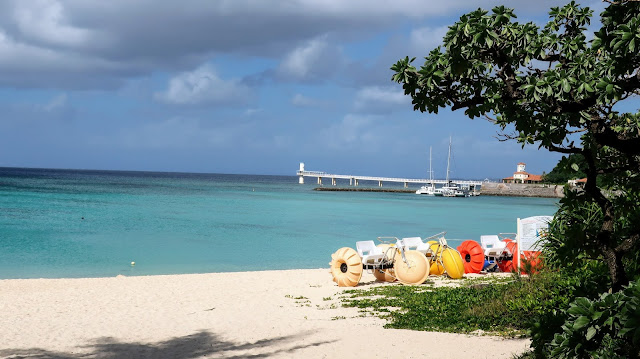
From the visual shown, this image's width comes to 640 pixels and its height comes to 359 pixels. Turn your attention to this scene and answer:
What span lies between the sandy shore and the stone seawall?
90420 millimetres

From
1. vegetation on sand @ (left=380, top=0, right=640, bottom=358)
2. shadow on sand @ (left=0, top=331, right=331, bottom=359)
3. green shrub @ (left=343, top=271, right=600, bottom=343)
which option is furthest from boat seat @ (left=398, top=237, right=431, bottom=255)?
vegetation on sand @ (left=380, top=0, right=640, bottom=358)

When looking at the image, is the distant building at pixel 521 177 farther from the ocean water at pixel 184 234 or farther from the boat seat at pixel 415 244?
the boat seat at pixel 415 244

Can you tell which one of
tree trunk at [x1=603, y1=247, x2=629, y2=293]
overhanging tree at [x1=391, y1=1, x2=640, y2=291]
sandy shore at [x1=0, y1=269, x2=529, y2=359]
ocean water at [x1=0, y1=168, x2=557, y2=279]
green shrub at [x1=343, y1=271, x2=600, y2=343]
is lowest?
ocean water at [x1=0, y1=168, x2=557, y2=279]

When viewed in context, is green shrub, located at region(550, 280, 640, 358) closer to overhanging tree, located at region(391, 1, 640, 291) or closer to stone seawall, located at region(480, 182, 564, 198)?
overhanging tree, located at region(391, 1, 640, 291)

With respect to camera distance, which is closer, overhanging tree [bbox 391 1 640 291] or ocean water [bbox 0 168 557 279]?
overhanging tree [bbox 391 1 640 291]

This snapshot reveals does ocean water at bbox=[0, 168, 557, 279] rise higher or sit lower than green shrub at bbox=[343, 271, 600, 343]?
lower

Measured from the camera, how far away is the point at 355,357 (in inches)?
304

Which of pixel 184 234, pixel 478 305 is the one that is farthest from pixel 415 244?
pixel 184 234

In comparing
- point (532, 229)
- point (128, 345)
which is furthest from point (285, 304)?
point (532, 229)

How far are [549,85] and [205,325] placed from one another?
28.8 ft

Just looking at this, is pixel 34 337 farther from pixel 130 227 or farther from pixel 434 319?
pixel 130 227

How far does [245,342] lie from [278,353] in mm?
998

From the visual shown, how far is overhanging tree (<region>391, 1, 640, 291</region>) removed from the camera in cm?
303

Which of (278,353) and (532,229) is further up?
(532,229)
